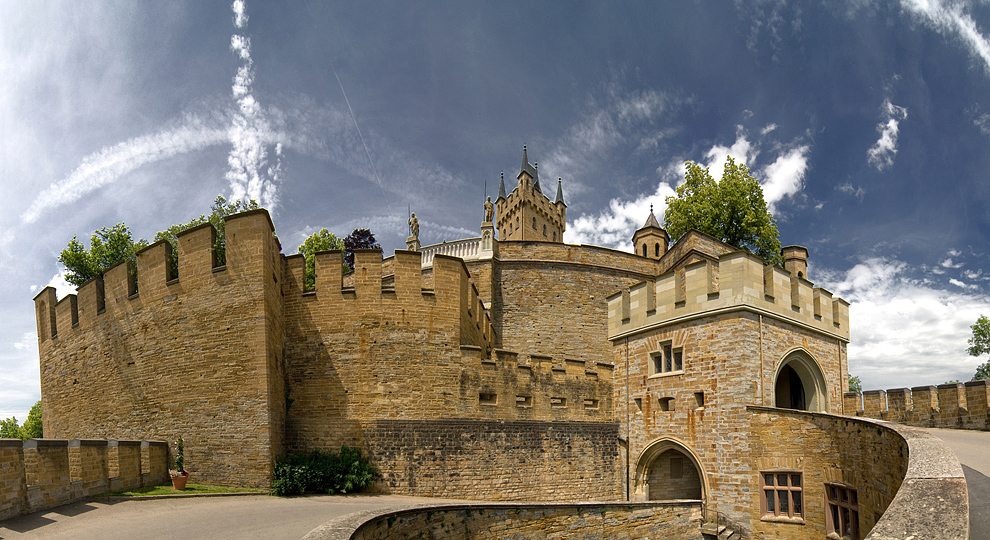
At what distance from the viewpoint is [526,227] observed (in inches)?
2256

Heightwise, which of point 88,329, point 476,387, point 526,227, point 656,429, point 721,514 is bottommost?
point 721,514

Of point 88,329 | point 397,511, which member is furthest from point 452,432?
point 88,329

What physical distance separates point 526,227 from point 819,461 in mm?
46150

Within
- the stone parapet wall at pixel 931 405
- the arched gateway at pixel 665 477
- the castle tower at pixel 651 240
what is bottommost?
the arched gateway at pixel 665 477

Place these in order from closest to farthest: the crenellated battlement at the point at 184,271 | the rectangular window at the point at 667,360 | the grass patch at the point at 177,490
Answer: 1. the grass patch at the point at 177,490
2. the crenellated battlement at the point at 184,271
3. the rectangular window at the point at 667,360

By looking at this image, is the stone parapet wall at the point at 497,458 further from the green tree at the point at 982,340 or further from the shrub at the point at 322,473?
the green tree at the point at 982,340

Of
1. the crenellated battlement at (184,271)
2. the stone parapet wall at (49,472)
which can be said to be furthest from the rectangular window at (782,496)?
the stone parapet wall at (49,472)

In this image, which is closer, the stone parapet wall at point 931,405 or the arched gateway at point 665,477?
the stone parapet wall at point 931,405

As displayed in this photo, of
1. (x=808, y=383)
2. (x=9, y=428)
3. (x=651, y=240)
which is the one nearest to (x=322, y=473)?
(x=808, y=383)

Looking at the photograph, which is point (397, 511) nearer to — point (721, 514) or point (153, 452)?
point (153, 452)

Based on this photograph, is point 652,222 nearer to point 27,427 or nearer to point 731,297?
point 731,297

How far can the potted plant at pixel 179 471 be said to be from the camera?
12.5 m

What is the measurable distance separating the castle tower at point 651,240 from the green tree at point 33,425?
50651mm

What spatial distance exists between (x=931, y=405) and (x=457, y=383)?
1181 cm
